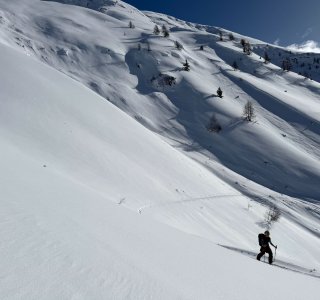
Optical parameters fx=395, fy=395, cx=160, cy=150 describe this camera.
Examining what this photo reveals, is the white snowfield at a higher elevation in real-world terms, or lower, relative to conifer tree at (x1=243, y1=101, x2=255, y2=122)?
lower

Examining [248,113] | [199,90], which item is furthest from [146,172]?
[199,90]

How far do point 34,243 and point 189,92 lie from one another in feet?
191

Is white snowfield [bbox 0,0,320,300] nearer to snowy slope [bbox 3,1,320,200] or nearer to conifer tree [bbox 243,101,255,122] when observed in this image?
snowy slope [bbox 3,1,320,200]

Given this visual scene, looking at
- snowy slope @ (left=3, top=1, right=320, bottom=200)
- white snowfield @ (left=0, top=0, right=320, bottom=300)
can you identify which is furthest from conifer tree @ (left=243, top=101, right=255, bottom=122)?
snowy slope @ (left=3, top=1, right=320, bottom=200)

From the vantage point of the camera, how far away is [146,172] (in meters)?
22.5

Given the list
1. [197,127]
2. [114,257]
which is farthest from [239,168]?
[114,257]

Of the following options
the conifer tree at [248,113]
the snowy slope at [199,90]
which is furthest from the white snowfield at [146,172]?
the conifer tree at [248,113]

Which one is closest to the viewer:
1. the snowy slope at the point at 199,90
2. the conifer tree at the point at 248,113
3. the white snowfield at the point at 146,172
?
the white snowfield at the point at 146,172

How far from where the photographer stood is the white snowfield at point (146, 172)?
16.2 feet

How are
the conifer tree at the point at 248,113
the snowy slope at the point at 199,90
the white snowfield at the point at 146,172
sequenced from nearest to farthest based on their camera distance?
the white snowfield at the point at 146,172 → the snowy slope at the point at 199,90 → the conifer tree at the point at 248,113

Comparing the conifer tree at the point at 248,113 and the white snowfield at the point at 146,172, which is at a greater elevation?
the conifer tree at the point at 248,113

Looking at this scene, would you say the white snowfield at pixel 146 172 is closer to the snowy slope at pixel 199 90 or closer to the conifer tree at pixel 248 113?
the snowy slope at pixel 199 90

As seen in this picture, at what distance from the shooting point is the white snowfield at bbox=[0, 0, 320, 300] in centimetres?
493

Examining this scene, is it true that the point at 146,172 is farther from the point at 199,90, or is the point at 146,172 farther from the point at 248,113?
the point at 199,90
